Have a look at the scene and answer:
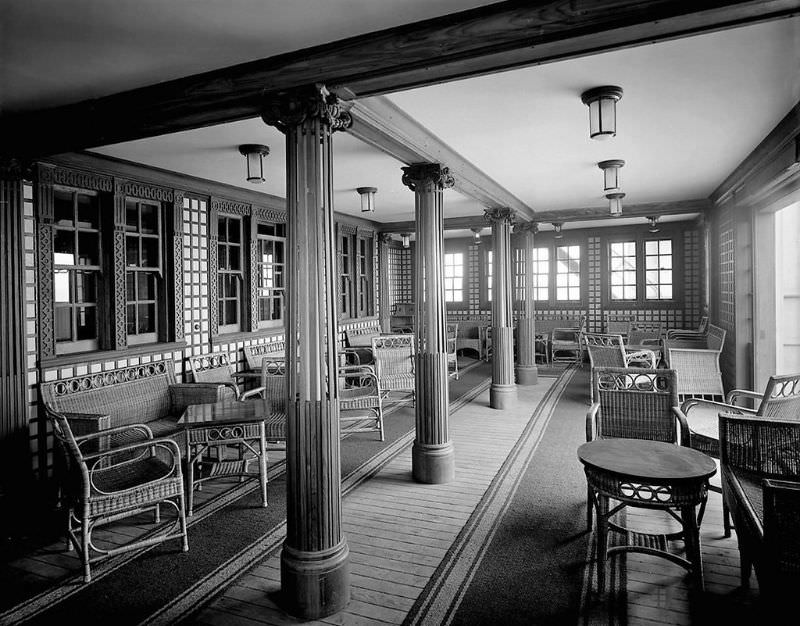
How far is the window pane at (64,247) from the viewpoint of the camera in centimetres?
484

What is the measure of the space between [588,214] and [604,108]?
5900 millimetres

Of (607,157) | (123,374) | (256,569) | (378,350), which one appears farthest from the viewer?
(378,350)

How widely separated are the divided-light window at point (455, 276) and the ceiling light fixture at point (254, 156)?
30.3 feet

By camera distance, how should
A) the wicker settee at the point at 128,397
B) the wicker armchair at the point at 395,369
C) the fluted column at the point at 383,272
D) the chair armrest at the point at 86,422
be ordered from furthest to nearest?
the fluted column at the point at 383,272
the wicker armchair at the point at 395,369
the wicker settee at the point at 128,397
the chair armrest at the point at 86,422

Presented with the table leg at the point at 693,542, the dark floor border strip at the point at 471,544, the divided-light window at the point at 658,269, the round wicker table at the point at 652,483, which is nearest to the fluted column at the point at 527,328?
the dark floor border strip at the point at 471,544

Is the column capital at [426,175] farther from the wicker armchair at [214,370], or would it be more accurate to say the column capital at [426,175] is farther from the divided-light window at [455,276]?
the divided-light window at [455,276]

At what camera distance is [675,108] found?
4078mm

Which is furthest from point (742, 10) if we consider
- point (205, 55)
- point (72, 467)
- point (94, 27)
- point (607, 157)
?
point (72, 467)

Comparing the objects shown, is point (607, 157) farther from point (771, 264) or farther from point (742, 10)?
point (742, 10)

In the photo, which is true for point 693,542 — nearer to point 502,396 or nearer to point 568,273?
point 502,396

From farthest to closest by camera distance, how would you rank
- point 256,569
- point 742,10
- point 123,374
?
point 123,374 → point 256,569 → point 742,10

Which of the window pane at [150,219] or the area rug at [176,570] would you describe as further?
the window pane at [150,219]

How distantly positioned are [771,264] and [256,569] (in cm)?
630

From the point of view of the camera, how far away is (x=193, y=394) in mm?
5289
